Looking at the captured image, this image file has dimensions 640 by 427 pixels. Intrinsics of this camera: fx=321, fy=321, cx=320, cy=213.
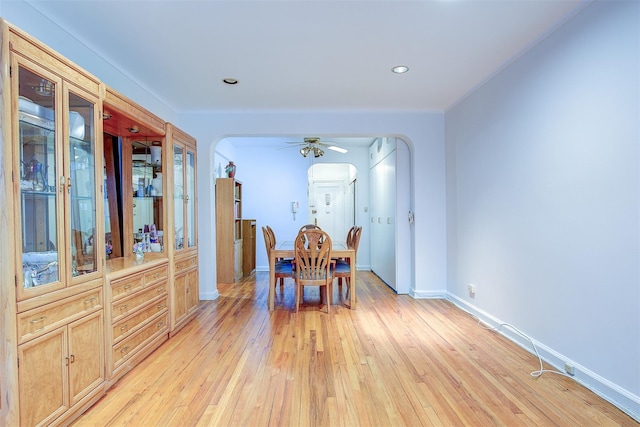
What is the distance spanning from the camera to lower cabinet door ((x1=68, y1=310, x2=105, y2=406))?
179 cm

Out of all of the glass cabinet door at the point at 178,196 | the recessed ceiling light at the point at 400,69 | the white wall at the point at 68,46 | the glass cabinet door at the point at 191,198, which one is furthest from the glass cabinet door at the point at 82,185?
the recessed ceiling light at the point at 400,69

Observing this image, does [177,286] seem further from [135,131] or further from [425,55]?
[425,55]

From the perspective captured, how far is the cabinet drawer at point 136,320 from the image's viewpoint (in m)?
2.23

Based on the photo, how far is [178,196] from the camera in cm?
336

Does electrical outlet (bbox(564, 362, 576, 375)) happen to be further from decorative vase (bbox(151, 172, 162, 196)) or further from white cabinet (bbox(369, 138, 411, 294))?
decorative vase (bbox(151, 172, 162, 196))

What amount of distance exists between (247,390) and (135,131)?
2386mm

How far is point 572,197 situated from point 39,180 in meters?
3.28

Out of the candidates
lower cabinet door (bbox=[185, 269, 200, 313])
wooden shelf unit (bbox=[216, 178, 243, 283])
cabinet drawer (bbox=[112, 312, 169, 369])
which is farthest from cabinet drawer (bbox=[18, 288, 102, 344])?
wooden shelf unit (bbox=[216, 178, 243, 283])

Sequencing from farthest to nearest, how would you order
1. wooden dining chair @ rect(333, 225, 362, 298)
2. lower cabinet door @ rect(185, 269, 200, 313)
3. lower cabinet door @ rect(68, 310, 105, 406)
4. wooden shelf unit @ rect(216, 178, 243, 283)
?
wooden shelf unit @ rect(216, 178, 243, 283) → wooden dining chair @ rect(333, 225, 362, 298) → lower cabinet door @ rect(185, 269, 200, 313) → lower cabinet door @ rect(68, 310, 105, 406)

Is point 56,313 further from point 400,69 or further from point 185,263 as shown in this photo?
point 400,69

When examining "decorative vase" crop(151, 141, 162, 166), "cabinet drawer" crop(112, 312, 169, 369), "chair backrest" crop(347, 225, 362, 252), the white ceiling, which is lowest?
"cabinet drawer" crop(112, 312, 169, 369)

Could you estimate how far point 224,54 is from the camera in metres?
2.71

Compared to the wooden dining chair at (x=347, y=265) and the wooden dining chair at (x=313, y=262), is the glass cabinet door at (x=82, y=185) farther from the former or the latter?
the wooden dining chair at (x=347, y=265)

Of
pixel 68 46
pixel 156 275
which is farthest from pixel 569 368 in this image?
pixel 68 46
